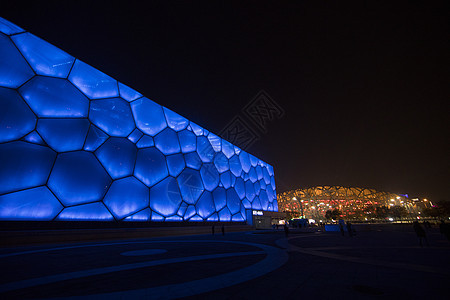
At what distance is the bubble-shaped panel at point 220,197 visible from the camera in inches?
996

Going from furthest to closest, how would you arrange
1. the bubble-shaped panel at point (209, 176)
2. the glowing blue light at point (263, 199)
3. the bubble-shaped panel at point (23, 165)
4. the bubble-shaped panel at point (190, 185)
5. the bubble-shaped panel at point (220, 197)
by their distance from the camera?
1. the glowing blue light at point (263, 199)
2. the bubble-shaped panel at point (220, 197)
3. the bubble-shaped panel at point (209, 176)
4. the bubble-shaped panel at point (190, 185)
5. the bubble-shaped panel at point (23, 165)

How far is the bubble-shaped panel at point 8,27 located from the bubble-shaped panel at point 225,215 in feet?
81.0

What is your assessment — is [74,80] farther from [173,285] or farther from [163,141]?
[173,285]

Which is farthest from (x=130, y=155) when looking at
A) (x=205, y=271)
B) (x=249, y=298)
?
(x=249, y=298)

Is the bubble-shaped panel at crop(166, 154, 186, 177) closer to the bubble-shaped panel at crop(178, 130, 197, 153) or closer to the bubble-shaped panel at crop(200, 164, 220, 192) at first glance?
the bubble-shaped panel at crop(178, 130, 197, 153)

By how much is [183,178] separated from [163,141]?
464 cm

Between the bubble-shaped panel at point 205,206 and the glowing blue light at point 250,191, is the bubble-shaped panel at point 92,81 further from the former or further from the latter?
the glowing blue light at point 250,191

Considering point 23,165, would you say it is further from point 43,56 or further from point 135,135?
point 43,56

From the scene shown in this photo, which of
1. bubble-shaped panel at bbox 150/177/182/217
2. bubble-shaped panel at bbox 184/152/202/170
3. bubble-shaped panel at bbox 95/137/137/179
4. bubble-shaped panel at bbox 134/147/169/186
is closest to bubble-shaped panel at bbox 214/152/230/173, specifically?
bubble-shaped panel at bbox 184/152/202/170

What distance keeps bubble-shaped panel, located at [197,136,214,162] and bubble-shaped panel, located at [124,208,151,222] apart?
33.2ft

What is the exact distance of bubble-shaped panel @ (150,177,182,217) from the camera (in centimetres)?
1783

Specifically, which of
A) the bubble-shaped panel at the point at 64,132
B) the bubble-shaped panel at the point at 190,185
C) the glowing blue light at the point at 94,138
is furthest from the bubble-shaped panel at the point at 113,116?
the bubble-shaped panel at the point at 190,185

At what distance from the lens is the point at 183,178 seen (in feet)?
70.3

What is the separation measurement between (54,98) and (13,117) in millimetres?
2698
